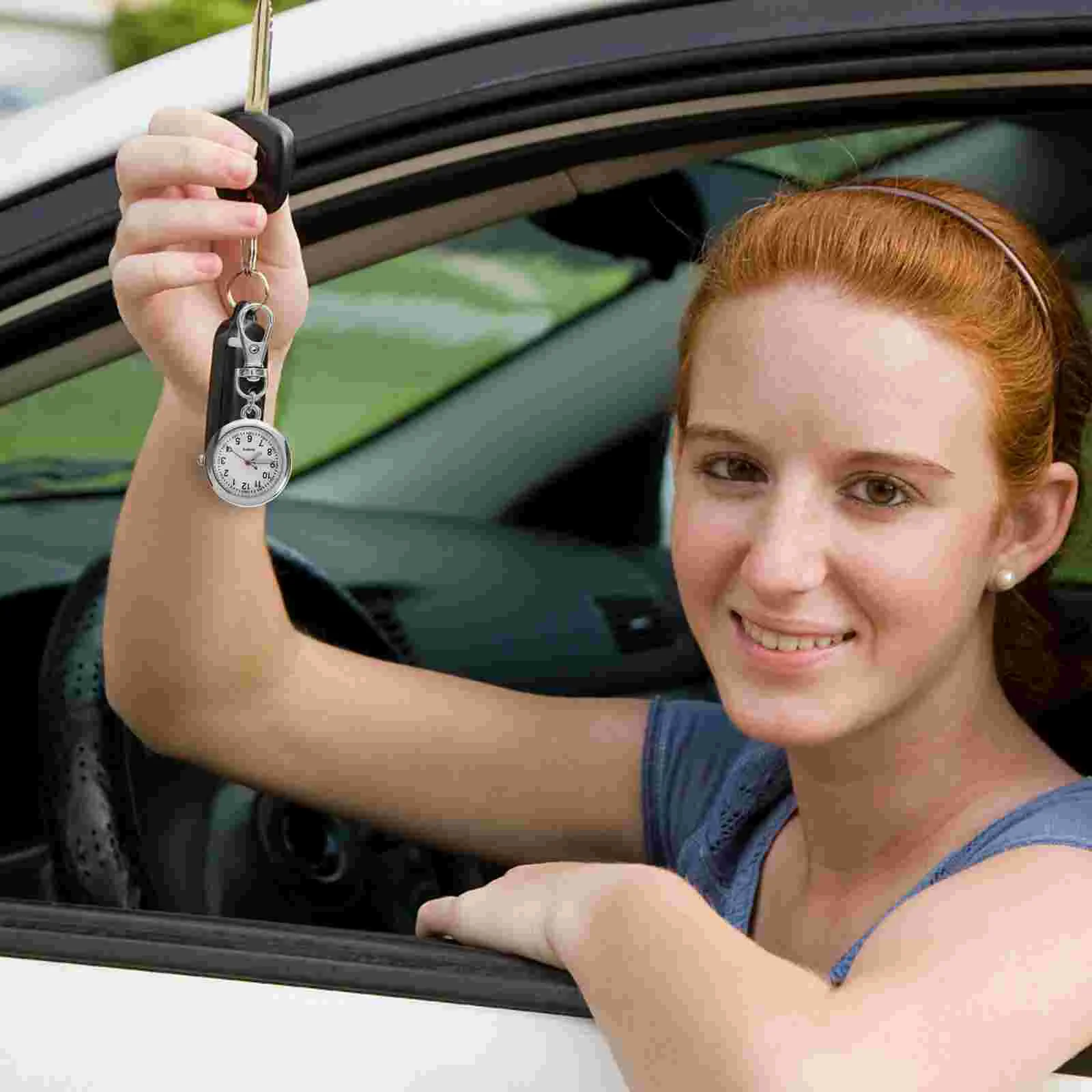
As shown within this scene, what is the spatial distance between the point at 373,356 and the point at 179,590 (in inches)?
79.7

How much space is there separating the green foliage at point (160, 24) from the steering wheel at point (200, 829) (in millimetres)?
11286

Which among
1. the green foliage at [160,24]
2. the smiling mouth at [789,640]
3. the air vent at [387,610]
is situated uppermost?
the green foliage at [160,24]

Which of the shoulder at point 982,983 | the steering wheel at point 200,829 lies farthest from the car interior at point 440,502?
the shoulder at point 982,983

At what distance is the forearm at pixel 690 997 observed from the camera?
1.14 metres

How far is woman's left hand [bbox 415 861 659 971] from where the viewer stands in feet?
4.33

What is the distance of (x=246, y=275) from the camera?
1486mm

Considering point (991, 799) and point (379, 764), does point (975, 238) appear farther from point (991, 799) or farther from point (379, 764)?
point (379, 764)

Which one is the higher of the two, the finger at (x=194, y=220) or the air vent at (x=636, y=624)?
the air vent at (x=636, y=624)

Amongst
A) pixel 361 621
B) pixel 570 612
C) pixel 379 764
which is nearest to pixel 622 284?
pixel 570 612

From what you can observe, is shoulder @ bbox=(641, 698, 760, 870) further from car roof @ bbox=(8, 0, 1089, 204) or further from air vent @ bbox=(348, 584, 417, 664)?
car roof @ bbox=(8, 0, 1089, 204)

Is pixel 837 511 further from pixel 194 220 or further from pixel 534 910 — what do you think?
pixel 194 220

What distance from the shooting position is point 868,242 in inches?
58.0

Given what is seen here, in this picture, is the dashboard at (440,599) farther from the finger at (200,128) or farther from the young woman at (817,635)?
the finger at (200,128)

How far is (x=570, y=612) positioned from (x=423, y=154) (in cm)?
125
